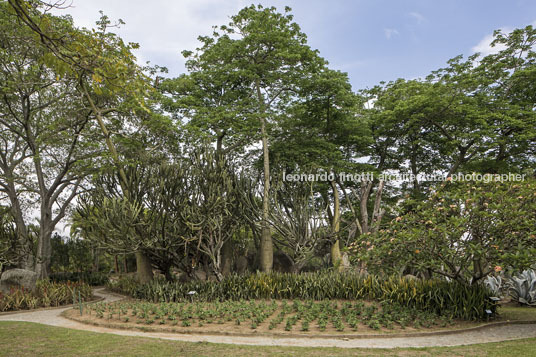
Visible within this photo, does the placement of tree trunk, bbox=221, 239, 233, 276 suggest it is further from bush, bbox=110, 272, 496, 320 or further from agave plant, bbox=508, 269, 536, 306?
agave plant, bbox=508, 269, 536, 306

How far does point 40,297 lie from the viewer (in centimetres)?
1412

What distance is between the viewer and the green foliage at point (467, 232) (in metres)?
8.98

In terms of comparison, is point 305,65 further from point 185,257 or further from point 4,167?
point 4,167

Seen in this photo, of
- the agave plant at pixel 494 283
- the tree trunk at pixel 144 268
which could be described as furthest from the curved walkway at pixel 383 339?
the tree trunk at pixel 144 268

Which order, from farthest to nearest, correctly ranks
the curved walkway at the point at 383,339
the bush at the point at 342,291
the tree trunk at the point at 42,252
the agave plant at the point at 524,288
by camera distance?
the tree trunk at the point at 42,252, the agave plant at the point at 524,288, the bush at the point at 342,291, the curved walkway at the point at 383,339

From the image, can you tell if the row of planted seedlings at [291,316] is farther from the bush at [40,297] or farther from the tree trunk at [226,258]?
the tree trunk at [226,258]

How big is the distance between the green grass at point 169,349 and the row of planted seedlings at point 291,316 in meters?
1.84

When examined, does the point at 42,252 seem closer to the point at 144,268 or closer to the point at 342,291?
the point at 144,268

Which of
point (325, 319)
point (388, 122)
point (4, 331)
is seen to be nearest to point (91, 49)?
point (4, 331)

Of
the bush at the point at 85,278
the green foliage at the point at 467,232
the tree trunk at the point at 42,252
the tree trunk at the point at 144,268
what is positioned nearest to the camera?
the green foliage at the point at 467,232

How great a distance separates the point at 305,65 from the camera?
1995cm

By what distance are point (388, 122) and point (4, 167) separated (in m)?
22.6

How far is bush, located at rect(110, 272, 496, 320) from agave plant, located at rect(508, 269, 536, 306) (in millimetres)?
2992

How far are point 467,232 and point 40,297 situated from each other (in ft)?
48.5
